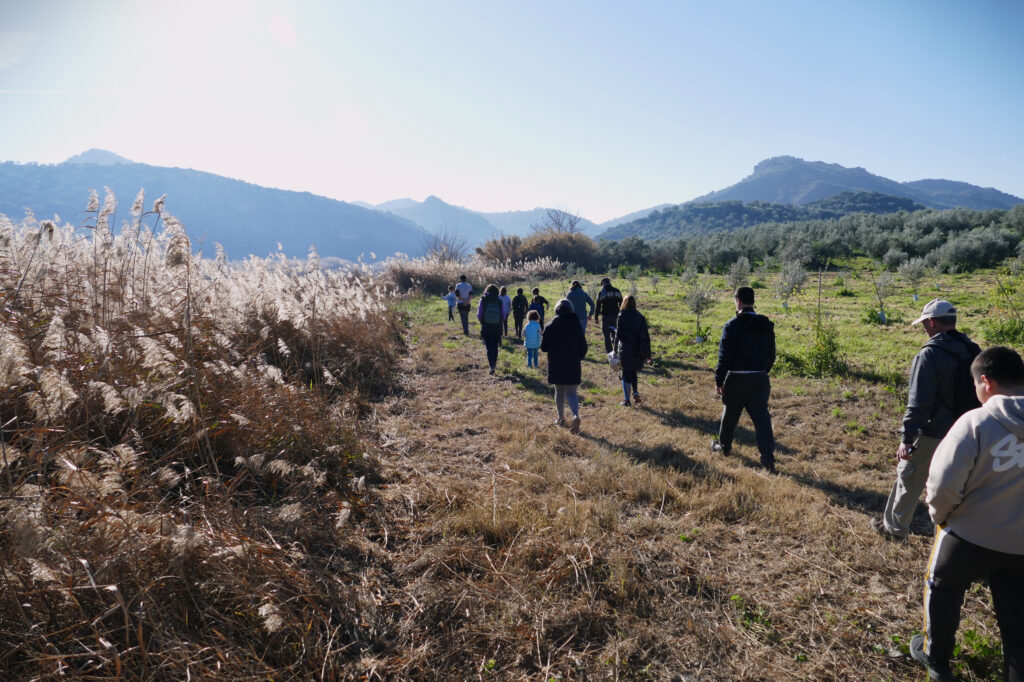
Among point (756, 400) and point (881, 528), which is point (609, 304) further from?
point (881, 528)

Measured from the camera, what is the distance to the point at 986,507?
85.4 inches

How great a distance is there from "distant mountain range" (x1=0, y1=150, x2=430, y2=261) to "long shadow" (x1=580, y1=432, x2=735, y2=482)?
13163cm

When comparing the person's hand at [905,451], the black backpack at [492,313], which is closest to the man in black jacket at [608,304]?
the black backpack at [492,313]

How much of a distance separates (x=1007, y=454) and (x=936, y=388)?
1673 mm

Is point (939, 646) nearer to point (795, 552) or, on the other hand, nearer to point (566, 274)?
point (795, 552)

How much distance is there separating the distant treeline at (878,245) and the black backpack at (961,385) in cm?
2144

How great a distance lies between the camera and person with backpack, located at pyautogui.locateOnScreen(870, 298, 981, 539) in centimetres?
342

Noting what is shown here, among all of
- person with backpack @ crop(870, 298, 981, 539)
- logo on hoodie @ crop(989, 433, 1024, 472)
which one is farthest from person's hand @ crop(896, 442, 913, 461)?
logo on hoodie @ crop(989, 433, 1024, 472)

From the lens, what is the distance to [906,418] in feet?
11.5

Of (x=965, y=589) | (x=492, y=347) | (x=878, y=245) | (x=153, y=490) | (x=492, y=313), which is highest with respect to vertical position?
(x=878, y=245)

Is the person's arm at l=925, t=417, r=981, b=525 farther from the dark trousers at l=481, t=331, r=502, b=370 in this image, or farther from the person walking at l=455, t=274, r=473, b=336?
the person walking at l=455, t=274, r=473, b=336

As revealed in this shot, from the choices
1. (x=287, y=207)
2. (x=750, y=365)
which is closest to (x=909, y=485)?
(x=750, y=365)

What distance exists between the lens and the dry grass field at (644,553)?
8.62ft

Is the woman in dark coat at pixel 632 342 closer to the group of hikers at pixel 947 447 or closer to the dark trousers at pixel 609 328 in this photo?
the group of hikers at pixel 947 447
